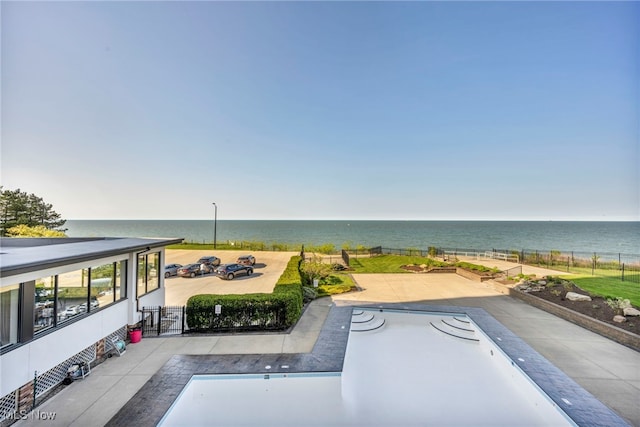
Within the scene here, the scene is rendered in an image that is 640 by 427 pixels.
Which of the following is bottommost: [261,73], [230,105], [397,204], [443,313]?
[443,313]

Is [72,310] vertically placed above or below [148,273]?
below

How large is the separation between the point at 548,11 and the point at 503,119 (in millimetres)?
9100

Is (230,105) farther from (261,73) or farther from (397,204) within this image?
(397,204)

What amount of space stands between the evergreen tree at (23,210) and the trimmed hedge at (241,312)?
104 feet

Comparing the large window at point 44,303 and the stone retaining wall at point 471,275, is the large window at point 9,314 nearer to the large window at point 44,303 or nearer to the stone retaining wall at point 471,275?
the large window at point 44,303

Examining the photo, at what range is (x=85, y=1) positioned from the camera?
1068cm

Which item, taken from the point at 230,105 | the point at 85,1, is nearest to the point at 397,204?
the point at 230,105

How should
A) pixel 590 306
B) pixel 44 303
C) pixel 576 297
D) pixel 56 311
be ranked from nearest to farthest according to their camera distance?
pixel 44 303
pixel 56 311
pixel 590 306
pixel 576 297

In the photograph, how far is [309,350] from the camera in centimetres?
818

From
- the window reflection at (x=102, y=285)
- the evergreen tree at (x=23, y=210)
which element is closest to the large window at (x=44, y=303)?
the window reflection at (x=102, y=285)

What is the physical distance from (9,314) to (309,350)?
6.84m

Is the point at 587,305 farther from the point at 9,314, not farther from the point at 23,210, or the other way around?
the point at 23,210

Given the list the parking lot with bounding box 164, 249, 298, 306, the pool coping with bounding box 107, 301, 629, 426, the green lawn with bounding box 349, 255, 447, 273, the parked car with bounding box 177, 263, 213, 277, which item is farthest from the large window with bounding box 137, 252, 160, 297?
the green lawn with bounding box 349, 255, 447, 273

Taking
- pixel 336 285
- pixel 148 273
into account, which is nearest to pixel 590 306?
pixel 336 285
